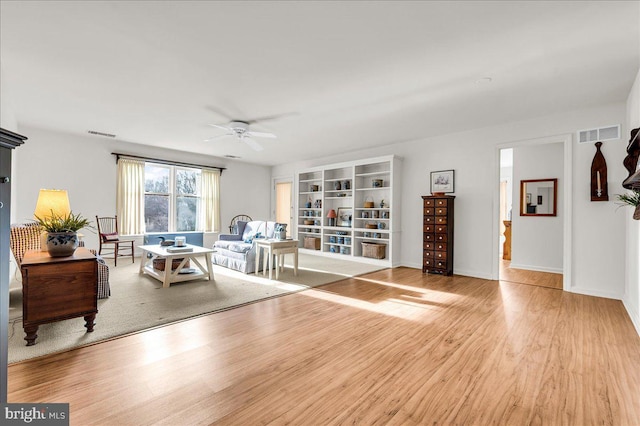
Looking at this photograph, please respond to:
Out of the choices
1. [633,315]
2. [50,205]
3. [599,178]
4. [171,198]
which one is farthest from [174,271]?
[599,178]

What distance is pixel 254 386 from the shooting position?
1.91 metres

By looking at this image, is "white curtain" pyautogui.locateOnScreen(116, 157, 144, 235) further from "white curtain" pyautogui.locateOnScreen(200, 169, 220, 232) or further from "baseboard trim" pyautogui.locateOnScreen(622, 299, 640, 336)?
"baseboard trim" pyautogui.locateOnScreen(622, 299, 640, 336)

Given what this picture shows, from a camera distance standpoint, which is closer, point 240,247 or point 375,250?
point 240,247

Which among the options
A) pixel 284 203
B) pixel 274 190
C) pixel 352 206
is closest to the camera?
pixel 352 206

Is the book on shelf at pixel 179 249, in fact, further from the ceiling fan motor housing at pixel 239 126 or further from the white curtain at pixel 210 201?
the white curtain at pixel 210 201

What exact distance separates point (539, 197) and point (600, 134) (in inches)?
80.6

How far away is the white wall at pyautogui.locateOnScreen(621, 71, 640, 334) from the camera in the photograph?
3.02 m

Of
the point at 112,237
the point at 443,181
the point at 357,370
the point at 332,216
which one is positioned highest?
the point at 443,181

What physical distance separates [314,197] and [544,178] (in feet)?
16.9

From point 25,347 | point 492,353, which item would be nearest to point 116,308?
point 25,347

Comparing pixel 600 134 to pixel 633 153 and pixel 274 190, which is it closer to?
pixel 633 153

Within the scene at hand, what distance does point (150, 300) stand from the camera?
3604mm

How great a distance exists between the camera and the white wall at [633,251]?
3016 millimetres

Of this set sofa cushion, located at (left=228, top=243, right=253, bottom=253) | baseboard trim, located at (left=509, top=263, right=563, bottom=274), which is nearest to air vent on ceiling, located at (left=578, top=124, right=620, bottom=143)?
baseboard trim, located at (left=509, top=263, right=563, bottom=274)
